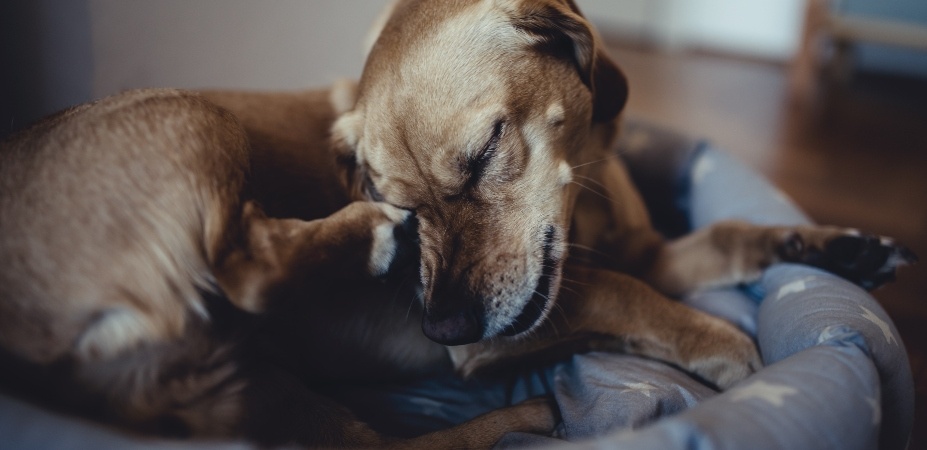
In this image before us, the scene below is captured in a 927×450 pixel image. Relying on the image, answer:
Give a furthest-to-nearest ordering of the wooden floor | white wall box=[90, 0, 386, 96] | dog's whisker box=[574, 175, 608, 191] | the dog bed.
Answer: the wooden floor < white wall box=[90, 0, 386, 96] < dog's whisker box=[574, 175, 608, 191] < the dog bed

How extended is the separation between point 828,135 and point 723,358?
329 centimetres

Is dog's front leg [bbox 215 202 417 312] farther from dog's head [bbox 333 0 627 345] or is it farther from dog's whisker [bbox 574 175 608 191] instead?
dog's whisker [bbox 574 175 608 191]

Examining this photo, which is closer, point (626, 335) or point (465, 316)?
point (465, 316)

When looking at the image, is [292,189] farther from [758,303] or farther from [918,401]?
[918,401]

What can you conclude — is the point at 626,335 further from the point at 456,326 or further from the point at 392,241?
the point at 392,241

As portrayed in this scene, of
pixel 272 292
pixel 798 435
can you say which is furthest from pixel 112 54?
pixel 798 435

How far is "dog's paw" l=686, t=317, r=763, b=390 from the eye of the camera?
5.52 ft

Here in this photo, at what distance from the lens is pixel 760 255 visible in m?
1.98

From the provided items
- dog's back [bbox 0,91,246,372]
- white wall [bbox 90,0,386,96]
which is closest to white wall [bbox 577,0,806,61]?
white wall [bbox 90,0,386,96]

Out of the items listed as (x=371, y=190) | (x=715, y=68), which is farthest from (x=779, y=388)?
(x=715, y=68)

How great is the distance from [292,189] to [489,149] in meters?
0.51

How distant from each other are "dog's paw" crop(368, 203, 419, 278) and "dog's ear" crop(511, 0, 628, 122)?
0.51 metres

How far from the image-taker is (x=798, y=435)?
1.16m

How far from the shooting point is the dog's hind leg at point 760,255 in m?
1.80
